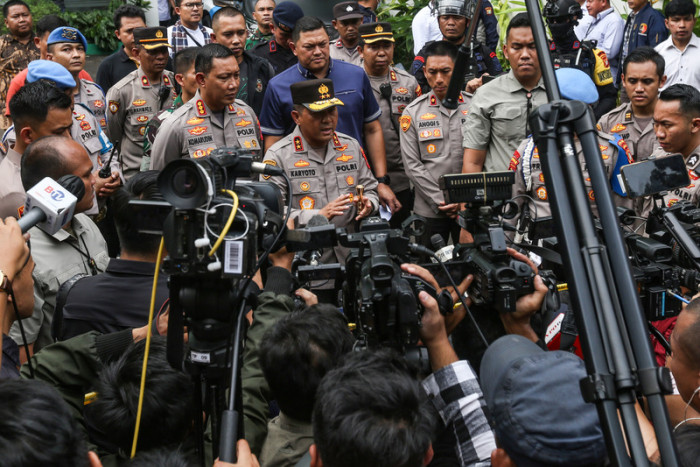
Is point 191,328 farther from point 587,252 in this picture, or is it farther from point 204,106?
point 204,106

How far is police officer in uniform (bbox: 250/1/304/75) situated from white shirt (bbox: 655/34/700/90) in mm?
3816

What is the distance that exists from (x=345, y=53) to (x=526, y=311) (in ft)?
16.4

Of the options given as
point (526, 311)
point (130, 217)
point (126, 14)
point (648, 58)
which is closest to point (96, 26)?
point (126, 14)

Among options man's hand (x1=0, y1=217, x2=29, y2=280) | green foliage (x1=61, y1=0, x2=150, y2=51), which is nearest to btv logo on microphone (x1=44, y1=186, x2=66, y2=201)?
man's hand (x1=0, y1=217, x2=29, y2=280)

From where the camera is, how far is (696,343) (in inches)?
90.3

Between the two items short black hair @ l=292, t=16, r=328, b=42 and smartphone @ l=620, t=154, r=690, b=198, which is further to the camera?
short black hair @ l=292, t=16, r=328, b=42

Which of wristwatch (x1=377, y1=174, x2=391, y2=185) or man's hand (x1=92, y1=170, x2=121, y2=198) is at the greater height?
man's hand (x1=92, y1=170, x2=121, y2=198)

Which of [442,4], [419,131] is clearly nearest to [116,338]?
[419,131]

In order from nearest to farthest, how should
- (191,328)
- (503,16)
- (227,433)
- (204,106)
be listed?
(227,433) < (191,328) < (204,106) < (503,16)

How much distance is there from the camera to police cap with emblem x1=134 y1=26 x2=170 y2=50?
6.44m

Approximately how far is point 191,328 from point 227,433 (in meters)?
0.35

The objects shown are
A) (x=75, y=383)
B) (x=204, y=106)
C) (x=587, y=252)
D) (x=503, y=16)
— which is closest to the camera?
(x=587, y=252)

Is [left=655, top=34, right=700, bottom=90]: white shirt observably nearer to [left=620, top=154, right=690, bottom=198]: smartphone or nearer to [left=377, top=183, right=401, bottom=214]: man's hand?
[left=377, top=183, right=401, bottom=214]: man's hand

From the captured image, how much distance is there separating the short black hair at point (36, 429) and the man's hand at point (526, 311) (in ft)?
5.65
